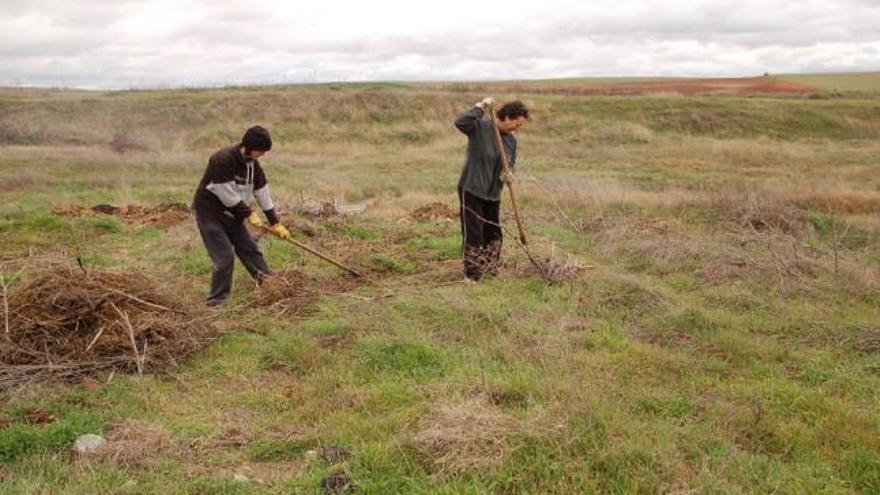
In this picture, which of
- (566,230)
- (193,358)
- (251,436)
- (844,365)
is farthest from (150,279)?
(566,230)

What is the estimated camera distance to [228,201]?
5.62 meters

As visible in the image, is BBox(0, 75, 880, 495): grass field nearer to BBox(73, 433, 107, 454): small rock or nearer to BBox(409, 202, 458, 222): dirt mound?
BBox(73, 433, 107, 454): small rock

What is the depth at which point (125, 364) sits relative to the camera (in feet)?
15.2

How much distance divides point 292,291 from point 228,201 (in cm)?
99

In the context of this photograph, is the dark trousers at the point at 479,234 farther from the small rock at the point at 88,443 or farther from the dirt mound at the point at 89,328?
the small rock at the point at 88,443

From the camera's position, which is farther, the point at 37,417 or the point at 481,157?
the point at 481,157

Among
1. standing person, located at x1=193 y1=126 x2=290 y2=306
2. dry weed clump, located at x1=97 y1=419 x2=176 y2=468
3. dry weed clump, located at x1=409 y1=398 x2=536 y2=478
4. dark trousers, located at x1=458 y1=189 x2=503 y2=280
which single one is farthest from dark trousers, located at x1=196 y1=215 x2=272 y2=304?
dry weed clump, located at x1=409 y1=398 x2=536 y2=478

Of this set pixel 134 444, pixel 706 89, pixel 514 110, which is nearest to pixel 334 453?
pixel 134 444

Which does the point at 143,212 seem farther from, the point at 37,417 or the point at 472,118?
the point at 37,417

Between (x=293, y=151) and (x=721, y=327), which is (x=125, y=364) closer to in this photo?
(x=721, y=327)

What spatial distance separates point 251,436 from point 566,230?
628cm

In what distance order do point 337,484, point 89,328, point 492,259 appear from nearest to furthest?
point 337,484 < point 89,328 < point 492,259

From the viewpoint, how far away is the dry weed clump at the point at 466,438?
3271 mm

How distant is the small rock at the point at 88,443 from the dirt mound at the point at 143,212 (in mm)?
6263
